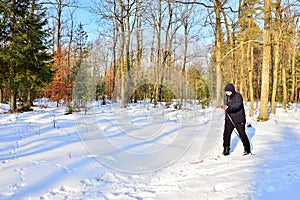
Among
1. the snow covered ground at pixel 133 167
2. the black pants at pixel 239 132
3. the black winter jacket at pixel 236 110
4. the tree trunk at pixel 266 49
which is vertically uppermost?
the tree trunk at pixel 266 49

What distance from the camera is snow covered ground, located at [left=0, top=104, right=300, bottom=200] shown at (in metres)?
3.50

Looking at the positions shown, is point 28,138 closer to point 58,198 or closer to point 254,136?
point 58,198

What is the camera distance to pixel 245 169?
14.1ft

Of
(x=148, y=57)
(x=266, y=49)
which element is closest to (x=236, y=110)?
(x=266, y=49)

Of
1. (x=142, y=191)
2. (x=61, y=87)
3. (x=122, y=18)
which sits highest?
(x=122, y=18)

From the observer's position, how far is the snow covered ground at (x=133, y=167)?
3504 mm

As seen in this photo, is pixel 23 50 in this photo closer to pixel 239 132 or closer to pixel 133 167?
pixel 133 167

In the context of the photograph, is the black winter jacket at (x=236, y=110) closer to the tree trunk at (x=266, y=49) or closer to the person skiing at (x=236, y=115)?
the person skiing at (x=236, y=115)

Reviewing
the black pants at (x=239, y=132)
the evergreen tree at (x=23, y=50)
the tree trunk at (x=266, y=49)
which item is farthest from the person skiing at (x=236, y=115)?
the evergreen tree at (x=23, y=50)

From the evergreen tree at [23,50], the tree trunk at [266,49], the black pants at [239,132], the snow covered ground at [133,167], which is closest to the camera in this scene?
the snow covered ground at [133,167]

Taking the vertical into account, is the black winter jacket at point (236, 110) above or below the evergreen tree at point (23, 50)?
below

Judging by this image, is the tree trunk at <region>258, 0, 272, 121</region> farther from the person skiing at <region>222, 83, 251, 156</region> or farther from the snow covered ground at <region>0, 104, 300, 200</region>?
the person skiing at <region>222, 83, 251, 156</region>

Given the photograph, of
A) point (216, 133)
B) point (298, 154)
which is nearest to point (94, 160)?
point (298, 154)

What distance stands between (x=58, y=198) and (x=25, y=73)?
11.5m
